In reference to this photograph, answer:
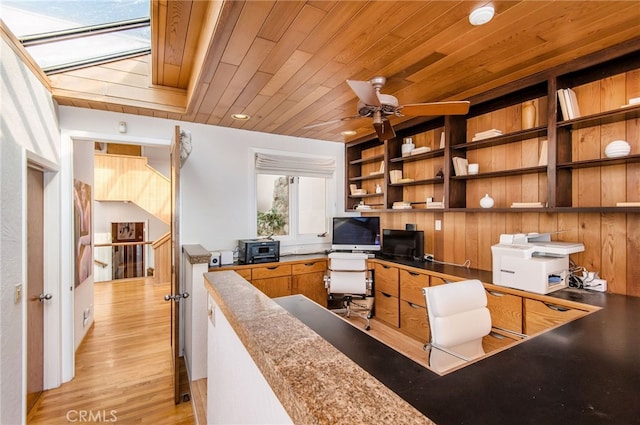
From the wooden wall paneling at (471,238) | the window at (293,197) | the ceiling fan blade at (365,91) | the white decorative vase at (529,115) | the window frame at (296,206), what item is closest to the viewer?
the ceiling fan blade at (365,91)

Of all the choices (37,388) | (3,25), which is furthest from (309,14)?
(37,388)

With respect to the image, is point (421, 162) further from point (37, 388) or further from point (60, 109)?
point (37, 388)

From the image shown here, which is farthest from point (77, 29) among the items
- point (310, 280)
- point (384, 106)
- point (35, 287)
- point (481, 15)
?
point (310, 280)

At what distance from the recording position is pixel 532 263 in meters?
2.10

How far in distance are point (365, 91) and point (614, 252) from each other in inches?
84.4

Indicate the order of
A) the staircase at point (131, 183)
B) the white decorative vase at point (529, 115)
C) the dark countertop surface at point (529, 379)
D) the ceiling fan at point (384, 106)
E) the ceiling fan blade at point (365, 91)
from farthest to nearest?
the staircase at point (131, 183)
the white decorative vase at point (529, 115)
the ceiling fan at point (384, 106)
the ceiling fan blade at point (365, 91)
the dark countertop surface at point (529, 379)

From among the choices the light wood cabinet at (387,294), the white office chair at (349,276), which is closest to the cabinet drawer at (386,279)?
the light wood cabinet at (387,294)

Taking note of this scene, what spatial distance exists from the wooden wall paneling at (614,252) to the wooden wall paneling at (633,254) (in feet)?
0.06

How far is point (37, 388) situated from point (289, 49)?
320cm

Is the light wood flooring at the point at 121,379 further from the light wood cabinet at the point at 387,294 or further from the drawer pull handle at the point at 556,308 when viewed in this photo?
the drawer pull handle at the point at 556,308

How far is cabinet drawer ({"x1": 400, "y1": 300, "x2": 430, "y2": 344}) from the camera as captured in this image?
292 centimetres

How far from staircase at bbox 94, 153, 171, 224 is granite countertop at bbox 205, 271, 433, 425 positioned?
6.09 metres

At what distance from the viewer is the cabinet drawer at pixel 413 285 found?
292 centimetres

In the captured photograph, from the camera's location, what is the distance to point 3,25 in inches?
63.4
